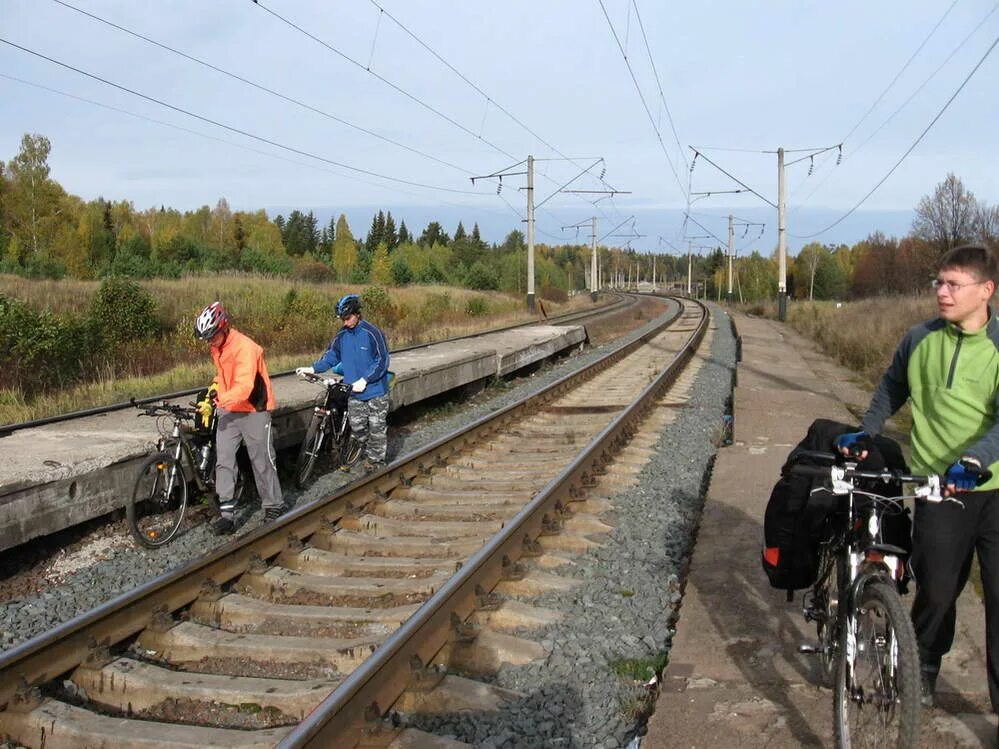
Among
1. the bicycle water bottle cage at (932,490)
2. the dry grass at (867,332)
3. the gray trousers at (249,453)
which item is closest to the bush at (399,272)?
the dry grass at (867,332)

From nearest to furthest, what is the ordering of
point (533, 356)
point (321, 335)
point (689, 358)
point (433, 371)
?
point (433, 371), point (533, 356), point (689, 358), point (321, 335)

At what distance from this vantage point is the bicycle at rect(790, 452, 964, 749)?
282 centimetres

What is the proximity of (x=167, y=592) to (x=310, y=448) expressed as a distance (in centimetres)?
361

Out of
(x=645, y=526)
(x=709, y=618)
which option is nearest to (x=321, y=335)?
(x=645, y=526)

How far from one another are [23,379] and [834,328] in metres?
23.9

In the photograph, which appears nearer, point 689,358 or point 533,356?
point 533,356

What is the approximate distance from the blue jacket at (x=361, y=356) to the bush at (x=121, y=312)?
505 inches

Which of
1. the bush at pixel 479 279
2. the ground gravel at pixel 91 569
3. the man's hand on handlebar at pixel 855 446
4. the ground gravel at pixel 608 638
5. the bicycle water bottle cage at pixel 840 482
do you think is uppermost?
the bush at pixel 479 279

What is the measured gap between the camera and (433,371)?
13062 mm

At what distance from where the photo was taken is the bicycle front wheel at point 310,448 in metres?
8.60

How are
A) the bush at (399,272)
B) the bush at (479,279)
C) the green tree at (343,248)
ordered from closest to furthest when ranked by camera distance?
the bush at (399,272), the bush at (479,279), the green tree at (343,248)

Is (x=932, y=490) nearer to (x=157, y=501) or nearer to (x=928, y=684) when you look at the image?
(x=928, y=684)

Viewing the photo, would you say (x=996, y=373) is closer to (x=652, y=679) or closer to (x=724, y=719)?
(x=724, y=719)

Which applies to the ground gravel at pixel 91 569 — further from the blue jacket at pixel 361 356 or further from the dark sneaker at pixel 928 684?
the dark sneaker at pixel 928 684
